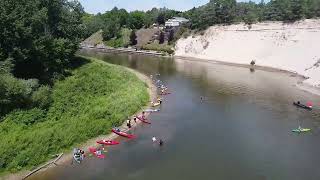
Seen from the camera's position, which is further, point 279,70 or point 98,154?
point 279,70

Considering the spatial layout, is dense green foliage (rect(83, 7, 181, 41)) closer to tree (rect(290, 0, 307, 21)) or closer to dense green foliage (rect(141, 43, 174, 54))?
dense green foliage (rect(141, 43, 174, 54))

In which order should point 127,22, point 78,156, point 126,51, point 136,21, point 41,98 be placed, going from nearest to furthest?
1. point 78,156
2. point 41,98
3. point 126,51
4. point 136,21
5. point 127,22

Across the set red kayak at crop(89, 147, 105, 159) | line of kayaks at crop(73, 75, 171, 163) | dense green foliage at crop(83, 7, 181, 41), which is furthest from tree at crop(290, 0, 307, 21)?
red kayak at crop(89, 147, 105, 159)

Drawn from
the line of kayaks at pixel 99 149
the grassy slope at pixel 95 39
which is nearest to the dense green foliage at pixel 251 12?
the grassy slope at pixel 95 39

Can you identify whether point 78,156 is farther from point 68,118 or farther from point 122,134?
point 68,118

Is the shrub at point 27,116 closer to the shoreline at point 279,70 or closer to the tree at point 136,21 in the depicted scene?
the shoreline at point 279,70

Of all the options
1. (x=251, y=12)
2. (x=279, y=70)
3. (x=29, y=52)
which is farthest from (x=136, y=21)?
(x=29, y=52)
